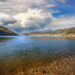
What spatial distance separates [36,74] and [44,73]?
128 centimetres

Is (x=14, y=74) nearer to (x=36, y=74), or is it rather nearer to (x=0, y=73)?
(x=0, y=73)

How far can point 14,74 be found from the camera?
12.0 metres

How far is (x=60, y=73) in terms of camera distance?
472 inches

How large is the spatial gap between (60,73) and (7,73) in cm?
836

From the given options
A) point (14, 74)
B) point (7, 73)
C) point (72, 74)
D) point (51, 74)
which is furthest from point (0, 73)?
point (72, 74)

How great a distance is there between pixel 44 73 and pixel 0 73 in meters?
7.01

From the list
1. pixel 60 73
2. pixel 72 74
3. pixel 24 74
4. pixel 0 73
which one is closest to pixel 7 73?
pixel 0 73

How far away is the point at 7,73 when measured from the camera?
40.3 feet

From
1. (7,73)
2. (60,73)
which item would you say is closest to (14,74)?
(7,73)

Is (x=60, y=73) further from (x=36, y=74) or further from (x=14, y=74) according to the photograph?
(x=14, y=74)

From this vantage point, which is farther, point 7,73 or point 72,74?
point 7,73

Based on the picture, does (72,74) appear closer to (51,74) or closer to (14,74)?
(51,74)

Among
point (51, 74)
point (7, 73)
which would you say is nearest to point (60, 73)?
point (51, 74)

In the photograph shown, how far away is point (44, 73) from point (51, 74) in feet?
3.57
